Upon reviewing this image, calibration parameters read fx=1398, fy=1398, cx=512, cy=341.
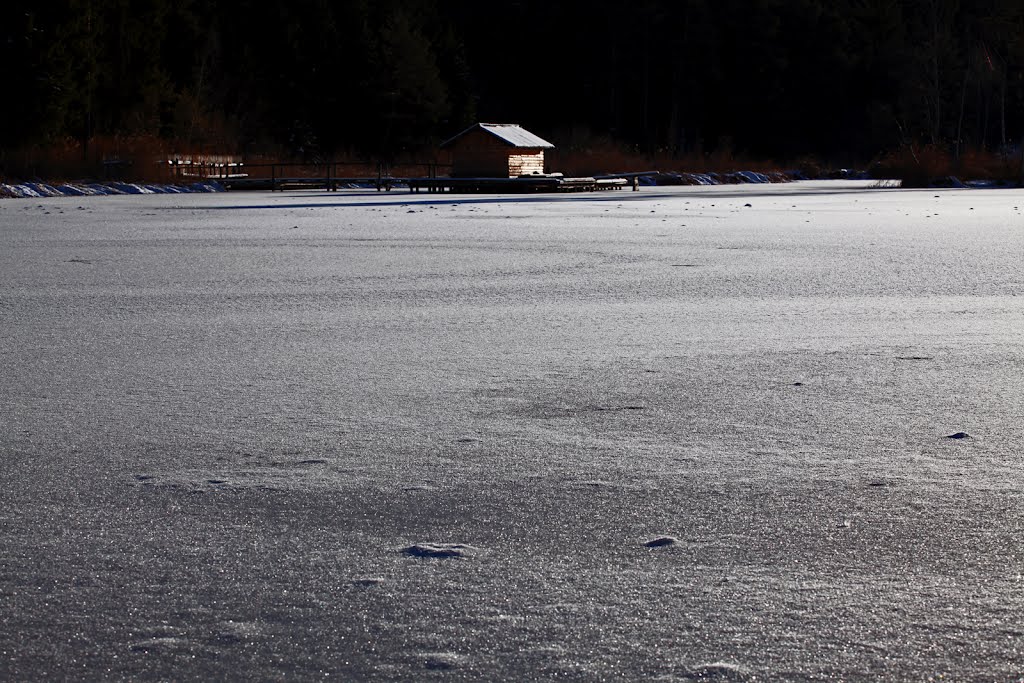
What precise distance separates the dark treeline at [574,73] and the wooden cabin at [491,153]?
17.0m

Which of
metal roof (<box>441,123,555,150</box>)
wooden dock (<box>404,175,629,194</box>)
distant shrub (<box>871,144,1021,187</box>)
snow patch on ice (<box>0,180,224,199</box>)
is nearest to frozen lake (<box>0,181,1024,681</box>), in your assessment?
snow patch on ice (<box>0,180,224,199</box>)

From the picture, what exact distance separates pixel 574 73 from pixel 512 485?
291ft

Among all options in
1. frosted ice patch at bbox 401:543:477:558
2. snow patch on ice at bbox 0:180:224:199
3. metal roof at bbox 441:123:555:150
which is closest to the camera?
frosted ice patch at bbox 401:543:477:558

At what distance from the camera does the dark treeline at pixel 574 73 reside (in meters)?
70.5

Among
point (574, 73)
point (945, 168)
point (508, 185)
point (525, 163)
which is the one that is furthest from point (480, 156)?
point (574, 73)

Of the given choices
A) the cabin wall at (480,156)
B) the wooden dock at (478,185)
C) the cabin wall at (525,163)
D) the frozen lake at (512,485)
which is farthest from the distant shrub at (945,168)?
the frozen lake at (512,485)

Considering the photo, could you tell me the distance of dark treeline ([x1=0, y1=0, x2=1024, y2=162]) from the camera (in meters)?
70.5

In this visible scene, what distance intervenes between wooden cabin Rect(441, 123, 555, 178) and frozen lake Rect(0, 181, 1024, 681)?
124ft

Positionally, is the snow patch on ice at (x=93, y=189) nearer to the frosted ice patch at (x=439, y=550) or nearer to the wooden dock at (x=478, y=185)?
the wooden dock at (x=478, y=185)

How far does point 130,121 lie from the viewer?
198 feet

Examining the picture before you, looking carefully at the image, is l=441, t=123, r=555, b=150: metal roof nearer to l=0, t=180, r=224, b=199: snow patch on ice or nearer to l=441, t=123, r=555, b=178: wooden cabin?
l=441, t=123, r=555, b=178: wooden cabin

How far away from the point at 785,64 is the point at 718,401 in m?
84.2

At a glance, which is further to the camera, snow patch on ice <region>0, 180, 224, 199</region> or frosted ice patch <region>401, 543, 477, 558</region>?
snow patch on ice <region>0, 180, 224, 199</region>

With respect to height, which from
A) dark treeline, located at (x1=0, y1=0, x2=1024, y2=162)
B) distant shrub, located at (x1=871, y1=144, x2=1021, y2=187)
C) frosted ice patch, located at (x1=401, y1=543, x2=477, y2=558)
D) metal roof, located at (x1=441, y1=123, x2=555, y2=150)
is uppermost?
dark treeline, located at (x1=0, y1=0, x2=1024, y2=162)
